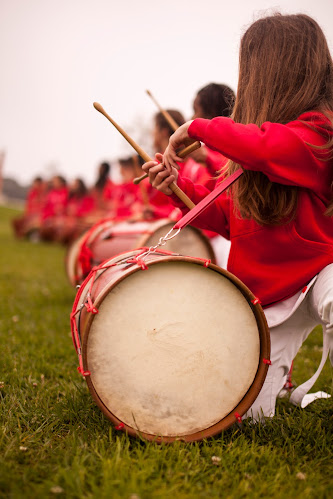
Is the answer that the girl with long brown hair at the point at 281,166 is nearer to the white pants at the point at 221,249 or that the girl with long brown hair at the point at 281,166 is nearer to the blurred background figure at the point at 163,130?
the white pants at the point at 221,249

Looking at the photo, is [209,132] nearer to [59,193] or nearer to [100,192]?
[100,192]

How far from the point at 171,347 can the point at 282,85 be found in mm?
1132

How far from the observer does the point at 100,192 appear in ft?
36.3

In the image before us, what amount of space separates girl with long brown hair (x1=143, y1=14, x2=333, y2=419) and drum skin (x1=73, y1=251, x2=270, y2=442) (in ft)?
0.81

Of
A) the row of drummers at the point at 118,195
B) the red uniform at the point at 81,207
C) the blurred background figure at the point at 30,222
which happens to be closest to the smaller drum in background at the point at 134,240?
the row of drummers at the point at 118,195

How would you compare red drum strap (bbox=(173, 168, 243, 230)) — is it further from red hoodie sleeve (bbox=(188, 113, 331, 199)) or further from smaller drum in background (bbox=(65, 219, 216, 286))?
smaller drum in background (bbox=(65, 219, 216, 286))

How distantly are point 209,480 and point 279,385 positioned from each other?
71 cm

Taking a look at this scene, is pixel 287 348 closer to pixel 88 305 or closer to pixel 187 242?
pixel 88 305

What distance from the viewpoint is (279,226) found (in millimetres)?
1984

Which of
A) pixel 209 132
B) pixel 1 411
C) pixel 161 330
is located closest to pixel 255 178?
pixel 209 132

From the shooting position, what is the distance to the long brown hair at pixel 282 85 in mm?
1905

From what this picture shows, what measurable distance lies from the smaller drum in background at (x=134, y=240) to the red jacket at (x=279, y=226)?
96 centimetres

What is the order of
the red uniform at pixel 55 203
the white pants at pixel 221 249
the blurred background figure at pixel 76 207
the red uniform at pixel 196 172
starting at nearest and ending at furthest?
the white pants at pixel 221 249, the red uniform at pixel 196 172, the blurred background figure at pixel 76 207, the red uniform at pixel 55 203

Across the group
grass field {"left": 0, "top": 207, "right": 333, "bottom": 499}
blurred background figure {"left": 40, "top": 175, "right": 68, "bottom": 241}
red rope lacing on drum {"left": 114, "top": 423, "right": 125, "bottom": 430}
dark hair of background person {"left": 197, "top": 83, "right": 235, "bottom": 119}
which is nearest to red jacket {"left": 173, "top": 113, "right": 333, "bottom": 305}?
grass field {"left": 0, "top": 207, "right": 333, "bottom": 499}
